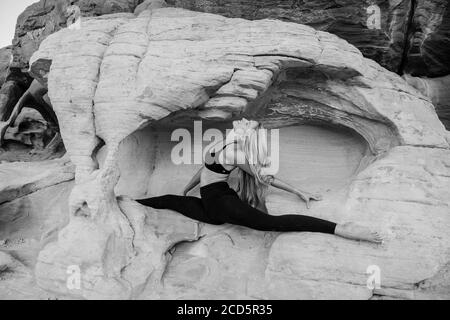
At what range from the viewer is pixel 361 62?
3.05m

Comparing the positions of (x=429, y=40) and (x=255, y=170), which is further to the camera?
(x=429, y=40)

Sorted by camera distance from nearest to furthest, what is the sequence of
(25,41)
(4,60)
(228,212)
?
(228,212)
(25,41)
(4,60)

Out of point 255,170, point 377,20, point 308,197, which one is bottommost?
point 308,197

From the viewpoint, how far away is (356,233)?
2.56 meters

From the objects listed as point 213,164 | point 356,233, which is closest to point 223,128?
point 213,164

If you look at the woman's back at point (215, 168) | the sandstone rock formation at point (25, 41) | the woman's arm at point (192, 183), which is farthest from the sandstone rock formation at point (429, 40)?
the sandstone rock formation at point (25, 41)

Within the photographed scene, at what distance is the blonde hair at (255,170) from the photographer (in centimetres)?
292

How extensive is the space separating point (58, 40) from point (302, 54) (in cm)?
213

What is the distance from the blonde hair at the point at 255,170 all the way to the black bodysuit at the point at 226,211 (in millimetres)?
150

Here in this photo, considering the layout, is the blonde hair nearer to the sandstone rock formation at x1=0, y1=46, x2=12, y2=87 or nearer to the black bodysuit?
the black bodysuit

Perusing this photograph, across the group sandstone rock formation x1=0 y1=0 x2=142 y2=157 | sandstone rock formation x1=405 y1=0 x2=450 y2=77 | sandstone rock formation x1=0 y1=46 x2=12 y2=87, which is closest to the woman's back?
sandstone rock formation x1=405 y1=0 x2=450 y2=77

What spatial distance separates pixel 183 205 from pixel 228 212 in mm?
423

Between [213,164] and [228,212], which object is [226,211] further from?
[213,164]

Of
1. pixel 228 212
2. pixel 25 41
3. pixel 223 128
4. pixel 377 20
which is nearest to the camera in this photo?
pixel 228 212
